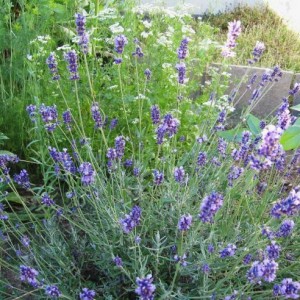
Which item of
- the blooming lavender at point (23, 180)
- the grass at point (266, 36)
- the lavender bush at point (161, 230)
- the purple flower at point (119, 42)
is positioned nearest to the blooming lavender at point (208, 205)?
the lavender bush at point (161, 230)

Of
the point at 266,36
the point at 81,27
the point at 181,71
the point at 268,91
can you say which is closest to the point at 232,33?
the point at 181,71

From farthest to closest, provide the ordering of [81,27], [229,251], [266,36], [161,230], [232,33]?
[266,36] → [161,230] → [232,33] → [81,27] → [229,251]

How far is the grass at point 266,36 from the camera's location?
5.29 metres

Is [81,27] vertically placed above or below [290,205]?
above

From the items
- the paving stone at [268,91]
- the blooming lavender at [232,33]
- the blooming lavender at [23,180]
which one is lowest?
the paving stone at [268,91]

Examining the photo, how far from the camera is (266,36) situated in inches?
233

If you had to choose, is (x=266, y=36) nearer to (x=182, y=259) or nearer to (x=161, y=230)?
(x=161, y=230)

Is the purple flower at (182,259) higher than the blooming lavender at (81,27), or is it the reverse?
the blooming lavender at (81,27)

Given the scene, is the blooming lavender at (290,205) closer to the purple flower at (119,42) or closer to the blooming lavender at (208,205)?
the blooming lavender at (208,205)

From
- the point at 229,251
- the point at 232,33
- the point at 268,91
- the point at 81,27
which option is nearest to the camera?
the point at 229,251

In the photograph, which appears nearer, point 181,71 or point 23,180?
point 23,180

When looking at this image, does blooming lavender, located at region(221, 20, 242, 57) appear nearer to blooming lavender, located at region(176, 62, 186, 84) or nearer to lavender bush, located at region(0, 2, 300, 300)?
lavender bush, located at region(0, 2, 300, 300)

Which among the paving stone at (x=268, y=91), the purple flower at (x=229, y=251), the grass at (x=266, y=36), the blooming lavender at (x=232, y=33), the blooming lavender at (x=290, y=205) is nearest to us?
the blooming lavender at (x=290, y=205)

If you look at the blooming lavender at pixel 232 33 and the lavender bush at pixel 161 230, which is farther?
the blooming lavender at pixel 232 33
